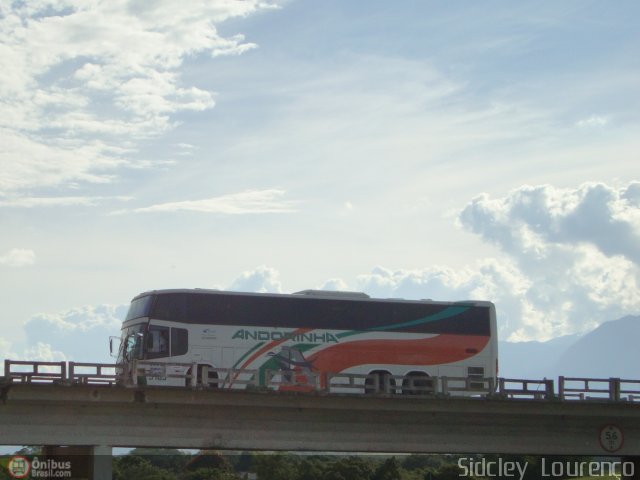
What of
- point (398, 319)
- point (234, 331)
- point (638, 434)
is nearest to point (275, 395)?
point (234, 331)

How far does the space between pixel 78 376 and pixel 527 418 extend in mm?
17504

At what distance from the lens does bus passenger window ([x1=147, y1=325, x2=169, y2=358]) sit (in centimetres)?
4172

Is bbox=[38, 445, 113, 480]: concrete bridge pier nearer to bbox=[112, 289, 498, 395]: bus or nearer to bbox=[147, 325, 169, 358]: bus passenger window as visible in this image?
bbox=[112, 289, 498, 395]: bus

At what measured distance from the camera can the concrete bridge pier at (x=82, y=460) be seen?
1352 inches

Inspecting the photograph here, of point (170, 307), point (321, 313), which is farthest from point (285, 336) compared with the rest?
point (170, 307)

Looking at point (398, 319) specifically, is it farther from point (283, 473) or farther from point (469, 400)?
point (283, 473)

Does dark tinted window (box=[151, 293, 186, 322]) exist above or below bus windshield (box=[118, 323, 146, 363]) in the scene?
above

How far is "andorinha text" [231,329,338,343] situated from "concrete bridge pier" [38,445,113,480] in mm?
8613

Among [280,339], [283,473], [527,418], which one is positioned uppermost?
[280,339]

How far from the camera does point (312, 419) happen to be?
127 ft

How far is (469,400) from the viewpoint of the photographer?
3969cm

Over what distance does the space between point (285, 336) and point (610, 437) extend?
1381cm

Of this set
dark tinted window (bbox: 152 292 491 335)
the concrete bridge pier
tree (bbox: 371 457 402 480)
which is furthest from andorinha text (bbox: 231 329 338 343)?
tree (bbox: 371 457 402 480)

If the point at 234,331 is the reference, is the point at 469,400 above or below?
below
